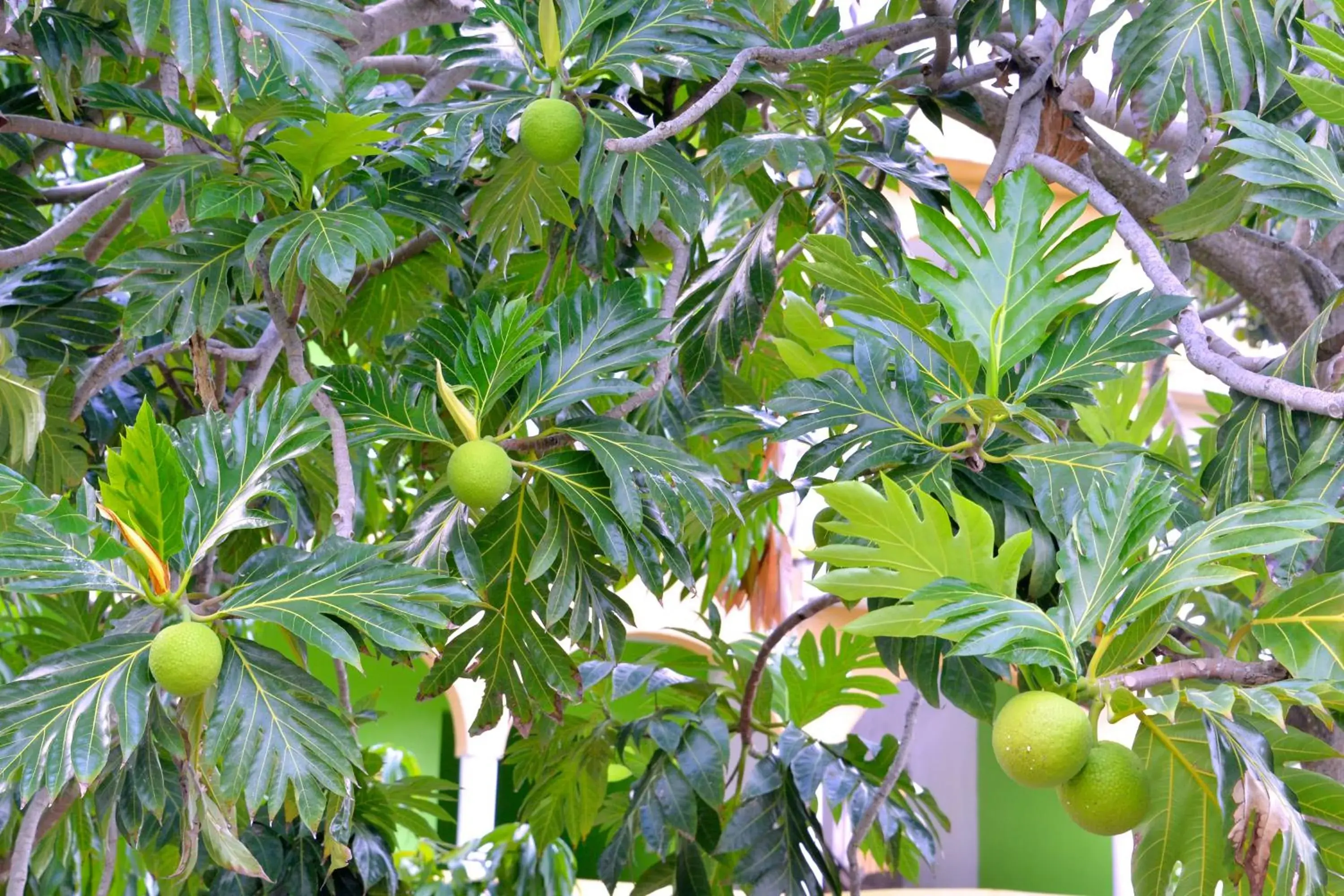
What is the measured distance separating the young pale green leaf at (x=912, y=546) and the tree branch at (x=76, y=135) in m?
1.09

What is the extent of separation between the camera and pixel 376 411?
1349mm

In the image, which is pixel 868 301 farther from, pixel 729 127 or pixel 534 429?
pixel 534 429

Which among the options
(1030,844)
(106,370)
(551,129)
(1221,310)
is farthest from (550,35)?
(1030,844)

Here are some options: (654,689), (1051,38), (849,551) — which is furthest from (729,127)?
(849,551)

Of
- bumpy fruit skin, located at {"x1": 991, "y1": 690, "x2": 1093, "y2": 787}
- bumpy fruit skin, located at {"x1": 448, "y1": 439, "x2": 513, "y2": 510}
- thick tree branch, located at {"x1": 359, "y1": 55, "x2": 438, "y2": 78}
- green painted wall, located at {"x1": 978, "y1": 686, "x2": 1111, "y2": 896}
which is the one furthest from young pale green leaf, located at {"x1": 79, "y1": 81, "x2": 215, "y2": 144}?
green painted wall, located at {"x1": 978, "y1": 686, "x2": 1111, "y2": 896}

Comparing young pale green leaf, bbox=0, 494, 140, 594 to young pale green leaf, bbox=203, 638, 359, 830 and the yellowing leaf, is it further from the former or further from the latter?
young pale green leaf, bbox=203, 638, 359, 830

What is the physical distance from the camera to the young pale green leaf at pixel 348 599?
3.43 feet

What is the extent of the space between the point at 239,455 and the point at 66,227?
62cm

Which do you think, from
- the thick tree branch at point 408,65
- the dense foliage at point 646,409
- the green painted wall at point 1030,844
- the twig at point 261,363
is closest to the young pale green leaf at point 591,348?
the dense foliage at point 646,409

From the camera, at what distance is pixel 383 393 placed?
1343 millimetres

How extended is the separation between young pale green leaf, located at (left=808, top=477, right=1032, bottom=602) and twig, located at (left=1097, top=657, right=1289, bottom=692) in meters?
0.10

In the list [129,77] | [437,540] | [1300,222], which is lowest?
[437,540]

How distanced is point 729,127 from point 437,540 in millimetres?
867

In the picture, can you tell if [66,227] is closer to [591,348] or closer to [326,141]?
[326,141]
